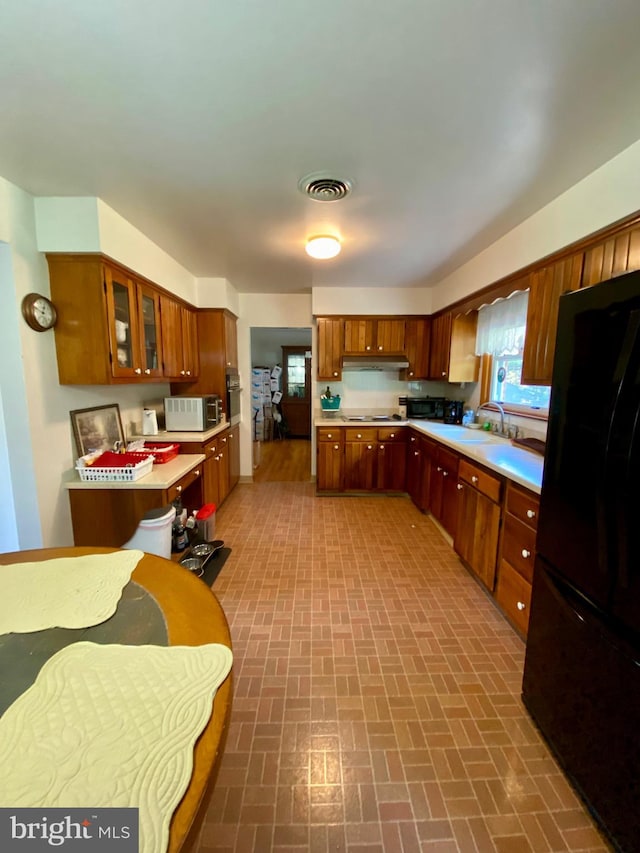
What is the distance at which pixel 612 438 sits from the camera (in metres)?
1.09

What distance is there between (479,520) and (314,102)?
2443mm

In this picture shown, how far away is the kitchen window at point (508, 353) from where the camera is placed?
2.77 metres

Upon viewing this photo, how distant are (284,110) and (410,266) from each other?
2257 mm

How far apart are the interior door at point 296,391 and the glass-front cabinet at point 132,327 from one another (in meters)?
4.78

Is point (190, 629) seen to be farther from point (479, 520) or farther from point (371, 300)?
point (371, 300)

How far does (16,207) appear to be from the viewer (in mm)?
1944

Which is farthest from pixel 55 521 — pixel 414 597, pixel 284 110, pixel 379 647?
pixel 284 110

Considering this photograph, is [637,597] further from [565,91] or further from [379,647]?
[565,91]

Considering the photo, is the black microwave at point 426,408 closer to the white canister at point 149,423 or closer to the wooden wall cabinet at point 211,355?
the wooden wall cabinet at point 211,355

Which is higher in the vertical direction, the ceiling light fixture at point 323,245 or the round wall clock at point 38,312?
the ceiling light fixture at point 323,245

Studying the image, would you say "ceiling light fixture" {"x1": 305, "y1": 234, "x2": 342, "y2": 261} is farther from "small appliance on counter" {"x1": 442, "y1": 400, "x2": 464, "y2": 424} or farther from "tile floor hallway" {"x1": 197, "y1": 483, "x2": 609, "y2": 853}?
"tile floor hallway" {"x1": 197, "y1": 483, "x2": 609, "y2": 853}

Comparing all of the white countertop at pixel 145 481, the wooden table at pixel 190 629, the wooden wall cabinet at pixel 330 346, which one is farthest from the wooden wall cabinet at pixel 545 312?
the white countertop at pixel 145 481

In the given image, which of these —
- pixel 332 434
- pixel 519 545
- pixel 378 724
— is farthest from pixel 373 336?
pixel 378 724

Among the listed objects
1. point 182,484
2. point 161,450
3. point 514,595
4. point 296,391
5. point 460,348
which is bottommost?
point 514,595
